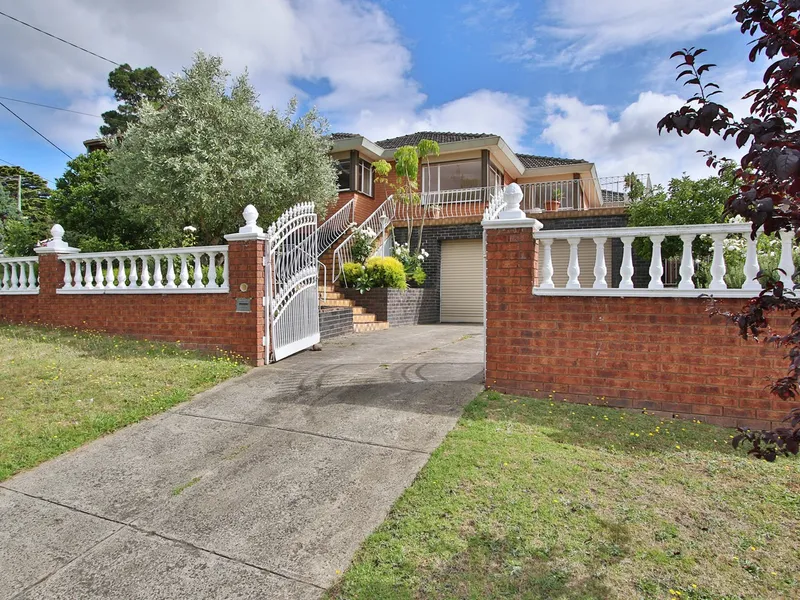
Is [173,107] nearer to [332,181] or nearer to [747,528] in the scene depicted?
[332,181]

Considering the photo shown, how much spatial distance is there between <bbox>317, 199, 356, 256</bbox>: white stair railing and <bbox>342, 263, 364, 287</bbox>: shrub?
699mm

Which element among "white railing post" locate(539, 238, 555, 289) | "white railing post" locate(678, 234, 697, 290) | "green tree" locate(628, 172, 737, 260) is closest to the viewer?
"white railing post" locate(678, 234, 697, 290)

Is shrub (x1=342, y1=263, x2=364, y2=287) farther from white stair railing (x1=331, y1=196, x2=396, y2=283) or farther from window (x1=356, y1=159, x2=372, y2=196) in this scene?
window (x1=356, y1=159, x2=372, y2=196)

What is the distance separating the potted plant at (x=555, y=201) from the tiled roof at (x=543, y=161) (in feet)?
14.7

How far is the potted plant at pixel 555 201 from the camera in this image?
45.2 ft

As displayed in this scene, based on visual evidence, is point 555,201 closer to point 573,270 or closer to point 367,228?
point 367,228

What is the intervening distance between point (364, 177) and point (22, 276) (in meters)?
10.4

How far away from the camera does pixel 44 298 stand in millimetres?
7875

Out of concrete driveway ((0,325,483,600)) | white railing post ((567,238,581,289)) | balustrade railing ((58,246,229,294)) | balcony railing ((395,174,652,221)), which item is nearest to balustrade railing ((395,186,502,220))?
balcony railing ((395,174,652,221))

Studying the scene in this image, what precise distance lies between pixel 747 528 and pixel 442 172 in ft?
49.9

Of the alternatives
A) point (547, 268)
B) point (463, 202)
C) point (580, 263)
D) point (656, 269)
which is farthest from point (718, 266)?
point (463, 202)

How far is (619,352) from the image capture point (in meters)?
4.32

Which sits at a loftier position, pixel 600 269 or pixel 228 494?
pixel 600 269

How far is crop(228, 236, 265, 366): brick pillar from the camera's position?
602 cm
